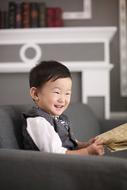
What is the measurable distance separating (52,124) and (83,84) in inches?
54.2

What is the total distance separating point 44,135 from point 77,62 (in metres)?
1.52

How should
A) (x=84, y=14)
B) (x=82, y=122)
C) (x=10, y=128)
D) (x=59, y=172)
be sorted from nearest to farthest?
(x=59, y=172) → (x=10, y=128) → (x=82, y=122) → (x=84, y=14)

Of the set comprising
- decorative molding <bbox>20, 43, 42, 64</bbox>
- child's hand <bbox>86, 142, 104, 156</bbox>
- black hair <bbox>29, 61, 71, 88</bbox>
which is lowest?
child's hand <bbox>86, 142, 104, 156</bbox>

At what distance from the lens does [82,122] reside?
2137 mm

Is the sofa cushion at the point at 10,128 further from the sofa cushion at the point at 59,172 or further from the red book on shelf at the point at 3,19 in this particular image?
the red book on shelf at the point at 3,19

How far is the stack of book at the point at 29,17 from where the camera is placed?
2.83 meters

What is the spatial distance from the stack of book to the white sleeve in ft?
5.29

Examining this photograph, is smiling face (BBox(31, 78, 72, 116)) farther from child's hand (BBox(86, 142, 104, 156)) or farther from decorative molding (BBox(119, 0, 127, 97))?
decorative molding (BBox(119, 0, 127, 97))

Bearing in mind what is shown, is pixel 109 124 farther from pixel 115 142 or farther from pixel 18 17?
pixel 18 17

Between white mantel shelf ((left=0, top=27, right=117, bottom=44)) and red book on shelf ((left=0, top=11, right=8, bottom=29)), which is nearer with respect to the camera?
white mantel shelf ((left=0, top=27, right=117, bottom=44))

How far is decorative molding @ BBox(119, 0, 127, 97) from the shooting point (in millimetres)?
3152

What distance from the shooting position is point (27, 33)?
9.02 feet

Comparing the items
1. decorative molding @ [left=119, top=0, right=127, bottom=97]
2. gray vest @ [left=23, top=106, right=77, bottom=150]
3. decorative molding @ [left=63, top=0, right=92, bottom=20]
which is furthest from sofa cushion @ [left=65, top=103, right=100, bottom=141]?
decorative molding @ [left=63, top=0, right=92, bottom=20]

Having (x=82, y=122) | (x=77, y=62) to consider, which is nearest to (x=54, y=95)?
(x=82, y=122)
